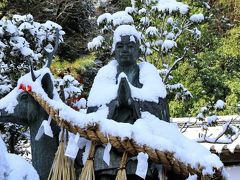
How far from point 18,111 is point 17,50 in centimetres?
451

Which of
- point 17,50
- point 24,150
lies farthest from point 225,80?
point 17,50

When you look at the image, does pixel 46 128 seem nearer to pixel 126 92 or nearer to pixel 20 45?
pixel 126 92

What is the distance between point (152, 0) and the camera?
10.1 meters

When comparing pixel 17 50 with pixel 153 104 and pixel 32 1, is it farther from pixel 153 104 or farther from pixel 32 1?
pixel 32 1

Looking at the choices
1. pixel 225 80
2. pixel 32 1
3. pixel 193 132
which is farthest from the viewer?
pixel 225 80

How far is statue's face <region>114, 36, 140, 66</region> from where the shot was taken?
377cm

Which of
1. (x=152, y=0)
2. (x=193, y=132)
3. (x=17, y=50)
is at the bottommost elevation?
(x=193, y=132)

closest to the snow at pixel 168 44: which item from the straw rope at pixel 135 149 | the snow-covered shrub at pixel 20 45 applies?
the snow-covered shrub at pixel 20 45

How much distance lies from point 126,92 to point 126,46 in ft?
1.54

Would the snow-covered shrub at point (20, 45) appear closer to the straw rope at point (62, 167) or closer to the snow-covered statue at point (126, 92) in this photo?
the snow-covered statue at point (126, 92)

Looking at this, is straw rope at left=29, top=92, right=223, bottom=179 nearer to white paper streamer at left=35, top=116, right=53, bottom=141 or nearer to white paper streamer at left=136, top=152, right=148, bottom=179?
white paper streamer at left=136, top=152, right=148, bottom=179

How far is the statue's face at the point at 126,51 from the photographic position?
12.4 feet

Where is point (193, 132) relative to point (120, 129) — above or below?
below

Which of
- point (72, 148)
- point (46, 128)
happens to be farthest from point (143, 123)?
point (46, 128)
